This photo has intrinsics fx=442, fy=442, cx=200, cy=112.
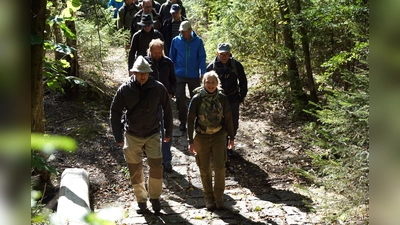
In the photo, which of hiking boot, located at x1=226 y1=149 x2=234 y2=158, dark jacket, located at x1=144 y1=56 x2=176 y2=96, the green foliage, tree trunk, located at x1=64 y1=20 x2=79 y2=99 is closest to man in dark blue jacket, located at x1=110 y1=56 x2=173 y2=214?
dark jacket, located at x1=144 y1=56 x2=176 y2=96

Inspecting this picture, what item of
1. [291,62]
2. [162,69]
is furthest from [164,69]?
[291,62]

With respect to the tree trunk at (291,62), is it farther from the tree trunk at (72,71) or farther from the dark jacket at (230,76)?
the tree trunk at (72,71)

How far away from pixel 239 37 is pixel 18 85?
11024 mm

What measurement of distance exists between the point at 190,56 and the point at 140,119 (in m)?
3.09

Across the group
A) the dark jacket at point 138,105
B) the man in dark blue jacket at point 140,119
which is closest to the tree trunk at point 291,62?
the man in dark blue jacket at point 140,119

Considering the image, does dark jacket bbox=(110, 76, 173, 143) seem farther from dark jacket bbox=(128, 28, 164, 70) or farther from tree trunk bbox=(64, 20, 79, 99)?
tree trunk bbox=(64, 20, 79, 99)

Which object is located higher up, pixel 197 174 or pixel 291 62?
pixel 291 62

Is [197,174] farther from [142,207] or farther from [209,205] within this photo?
[142,207]

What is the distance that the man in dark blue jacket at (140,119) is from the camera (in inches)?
236

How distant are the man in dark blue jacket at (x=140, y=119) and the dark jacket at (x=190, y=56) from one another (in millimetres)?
2628

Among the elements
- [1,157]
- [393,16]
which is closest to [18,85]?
[1,157]

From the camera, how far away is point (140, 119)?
19.9 feet

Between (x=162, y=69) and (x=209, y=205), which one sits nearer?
(x=209, y=205)

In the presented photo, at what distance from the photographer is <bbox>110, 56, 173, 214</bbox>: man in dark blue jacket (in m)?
5.99
